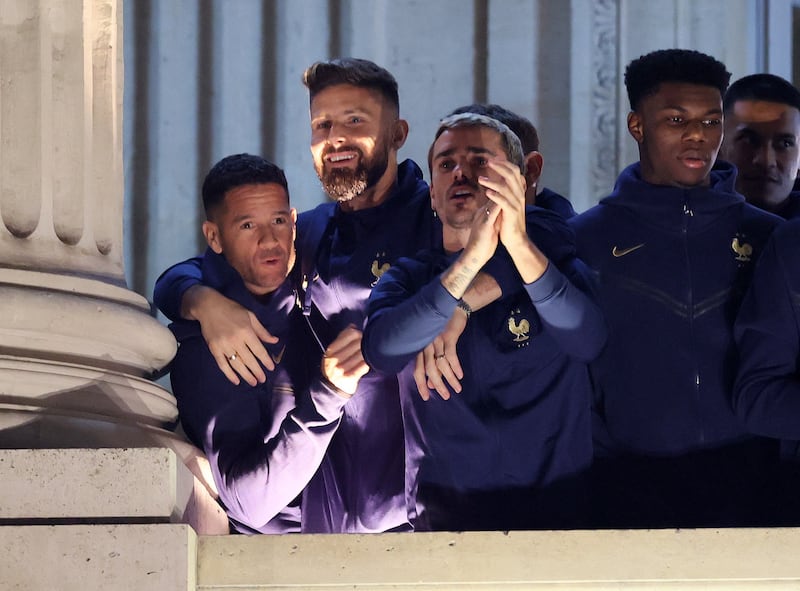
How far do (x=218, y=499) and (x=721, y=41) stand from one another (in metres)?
3.06

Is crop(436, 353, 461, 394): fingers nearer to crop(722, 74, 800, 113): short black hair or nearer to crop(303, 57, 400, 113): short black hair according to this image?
crop(303, 57, 400, 113): short black hair

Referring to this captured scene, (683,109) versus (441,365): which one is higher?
(683,109)

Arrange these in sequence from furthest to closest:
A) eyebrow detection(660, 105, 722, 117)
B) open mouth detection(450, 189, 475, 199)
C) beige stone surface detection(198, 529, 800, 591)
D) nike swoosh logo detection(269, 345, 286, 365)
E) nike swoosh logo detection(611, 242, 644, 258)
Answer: nike swoosh logo detection(269, 345, 286, 365), eyebrow detection(660, 105, 722, 117), nike swoosh logo detection(611, 242, 644, 258), open mouth detection(450, 189, 475, 199), beige stone surface detection(198, 529, 800, 591)

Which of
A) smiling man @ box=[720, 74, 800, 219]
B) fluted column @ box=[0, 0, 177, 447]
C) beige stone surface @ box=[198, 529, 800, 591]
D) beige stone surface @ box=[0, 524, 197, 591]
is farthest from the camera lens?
smiling man @ box=[720, 74, 800, 219]

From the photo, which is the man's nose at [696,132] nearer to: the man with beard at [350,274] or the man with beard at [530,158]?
the man with beard at [530,158]

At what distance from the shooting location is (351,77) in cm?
516

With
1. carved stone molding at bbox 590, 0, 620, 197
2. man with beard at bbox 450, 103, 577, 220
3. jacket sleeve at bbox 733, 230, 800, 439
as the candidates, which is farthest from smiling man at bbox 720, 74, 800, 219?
carved stone molding at bbox 590, 0, 620, 197

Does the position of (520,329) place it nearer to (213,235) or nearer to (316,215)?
(316,215)

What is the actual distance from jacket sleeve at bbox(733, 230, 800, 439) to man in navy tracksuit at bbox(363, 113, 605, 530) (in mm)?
356

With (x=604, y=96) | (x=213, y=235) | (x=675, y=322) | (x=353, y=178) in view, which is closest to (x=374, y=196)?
(x=353, y=178)

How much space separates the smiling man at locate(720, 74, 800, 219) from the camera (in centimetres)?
514

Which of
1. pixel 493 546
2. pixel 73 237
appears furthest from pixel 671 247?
pixel 73 237

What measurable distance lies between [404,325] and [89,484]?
35.0 inches

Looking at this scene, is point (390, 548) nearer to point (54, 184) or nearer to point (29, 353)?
point (29, 353)
